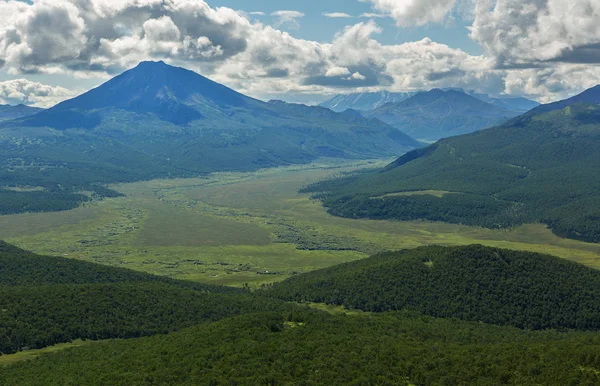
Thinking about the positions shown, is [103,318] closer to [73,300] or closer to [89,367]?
[73,300]

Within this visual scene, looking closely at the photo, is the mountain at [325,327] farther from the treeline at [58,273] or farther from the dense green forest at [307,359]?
the treeline at [58,273]

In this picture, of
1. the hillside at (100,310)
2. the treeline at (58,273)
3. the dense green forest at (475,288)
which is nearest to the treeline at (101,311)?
the hillside at (100,310)

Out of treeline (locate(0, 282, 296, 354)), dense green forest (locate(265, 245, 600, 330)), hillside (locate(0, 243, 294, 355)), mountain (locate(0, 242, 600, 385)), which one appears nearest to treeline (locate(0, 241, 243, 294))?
mountain (locate(0, 242, 600, 385))

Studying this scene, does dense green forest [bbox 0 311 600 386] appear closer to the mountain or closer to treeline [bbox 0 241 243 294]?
the mountain

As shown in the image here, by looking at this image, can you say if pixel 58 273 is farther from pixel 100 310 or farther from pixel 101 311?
pixel 101 311

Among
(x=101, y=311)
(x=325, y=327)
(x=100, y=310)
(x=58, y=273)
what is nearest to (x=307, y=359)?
(x=325, y=327)

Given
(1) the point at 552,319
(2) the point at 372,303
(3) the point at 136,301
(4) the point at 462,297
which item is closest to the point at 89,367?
(3) the point at 136,301
